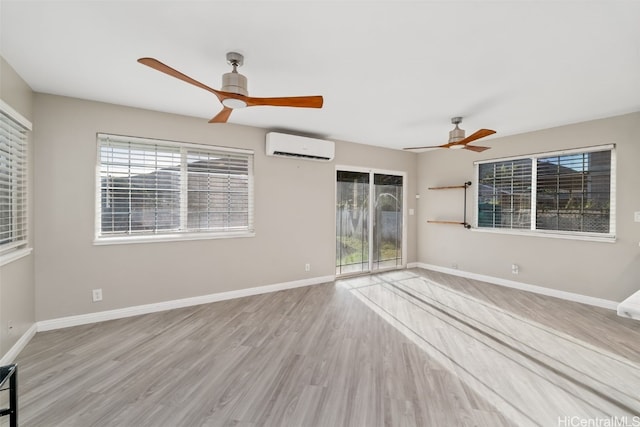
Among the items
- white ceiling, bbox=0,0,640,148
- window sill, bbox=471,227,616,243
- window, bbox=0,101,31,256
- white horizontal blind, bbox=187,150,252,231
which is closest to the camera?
white ceiling, bbox=0,0,640,148

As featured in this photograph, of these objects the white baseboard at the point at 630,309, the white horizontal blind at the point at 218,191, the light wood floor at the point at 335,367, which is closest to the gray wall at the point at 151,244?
the white horizontal blind at the point at 218,191

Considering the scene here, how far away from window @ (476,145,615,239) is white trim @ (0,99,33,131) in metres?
6.00

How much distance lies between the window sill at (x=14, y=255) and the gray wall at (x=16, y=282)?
5 cm

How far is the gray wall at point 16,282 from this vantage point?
218 cm

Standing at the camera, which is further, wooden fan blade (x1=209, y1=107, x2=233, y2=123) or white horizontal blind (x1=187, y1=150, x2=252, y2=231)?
white horizontal blind (x1=187, y1=150, x2=252, y2=231)

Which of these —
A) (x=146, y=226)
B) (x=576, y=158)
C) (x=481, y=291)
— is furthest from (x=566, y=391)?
(x=146, y=226)

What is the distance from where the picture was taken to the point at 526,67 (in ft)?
7.50

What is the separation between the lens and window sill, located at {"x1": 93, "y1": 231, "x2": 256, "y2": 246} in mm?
3105

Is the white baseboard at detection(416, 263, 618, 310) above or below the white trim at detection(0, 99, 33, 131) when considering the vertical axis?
below

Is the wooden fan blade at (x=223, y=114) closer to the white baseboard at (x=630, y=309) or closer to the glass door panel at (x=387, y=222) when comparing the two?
the white baseboard at (x=630, y=309)

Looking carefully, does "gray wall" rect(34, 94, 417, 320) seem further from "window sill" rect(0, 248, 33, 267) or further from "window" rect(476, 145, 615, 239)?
"window" rect(476, 145, 615, 239)

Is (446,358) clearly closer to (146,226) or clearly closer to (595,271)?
(595,271)

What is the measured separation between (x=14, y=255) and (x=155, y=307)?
1.41 meters

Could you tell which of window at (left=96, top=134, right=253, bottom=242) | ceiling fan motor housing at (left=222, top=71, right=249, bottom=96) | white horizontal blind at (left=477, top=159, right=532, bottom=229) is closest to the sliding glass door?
white horizontal blind at (left=477, top=159, right=532, bottom=229)
